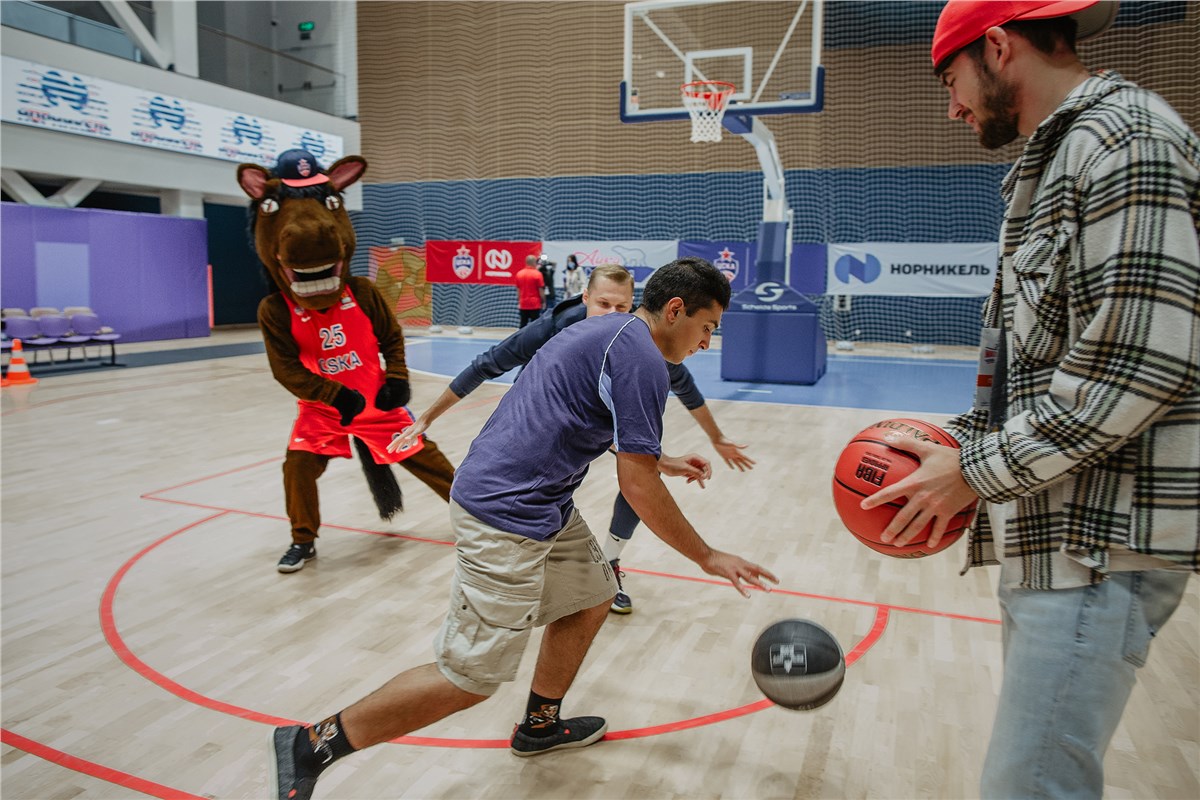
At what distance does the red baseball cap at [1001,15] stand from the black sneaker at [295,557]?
3866 millimetres

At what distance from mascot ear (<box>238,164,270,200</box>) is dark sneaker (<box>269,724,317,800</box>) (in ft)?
10.4

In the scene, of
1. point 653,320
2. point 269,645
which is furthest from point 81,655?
point 653,320

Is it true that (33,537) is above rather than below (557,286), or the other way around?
below

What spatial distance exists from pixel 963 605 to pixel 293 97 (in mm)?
20591

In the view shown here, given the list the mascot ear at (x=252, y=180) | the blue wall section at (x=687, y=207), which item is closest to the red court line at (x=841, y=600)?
the mascot ear at (x=252, y=180)

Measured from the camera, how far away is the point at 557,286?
59.3ft

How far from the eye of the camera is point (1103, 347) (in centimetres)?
117

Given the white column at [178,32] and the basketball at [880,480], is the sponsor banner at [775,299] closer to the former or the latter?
the basketball at [880,480]

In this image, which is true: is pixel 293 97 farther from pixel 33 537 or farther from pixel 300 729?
pixel 300 729

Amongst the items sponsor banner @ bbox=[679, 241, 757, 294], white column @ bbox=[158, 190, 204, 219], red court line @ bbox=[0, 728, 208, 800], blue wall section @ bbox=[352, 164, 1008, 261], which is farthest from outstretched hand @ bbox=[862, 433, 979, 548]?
white column @ bbox=[158, 190, 204, 219]

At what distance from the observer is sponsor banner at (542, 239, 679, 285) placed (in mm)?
16562

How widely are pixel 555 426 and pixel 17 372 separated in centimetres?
1069

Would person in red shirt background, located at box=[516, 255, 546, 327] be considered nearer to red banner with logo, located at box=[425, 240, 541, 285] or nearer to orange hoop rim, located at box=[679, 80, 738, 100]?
red banner with logo, located at box=[425, 240, 541, 285]

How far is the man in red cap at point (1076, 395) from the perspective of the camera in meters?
1.15
